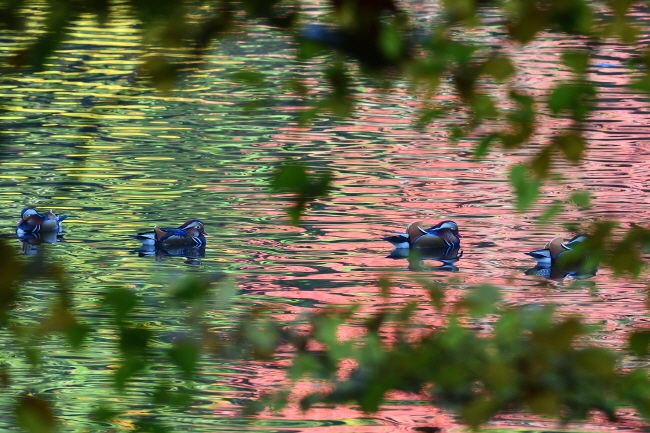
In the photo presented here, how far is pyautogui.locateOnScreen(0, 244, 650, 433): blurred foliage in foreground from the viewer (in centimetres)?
231

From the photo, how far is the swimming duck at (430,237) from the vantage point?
375 inches

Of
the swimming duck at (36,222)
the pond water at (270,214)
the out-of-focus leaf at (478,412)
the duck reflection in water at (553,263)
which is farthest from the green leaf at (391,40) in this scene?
the swimming duck at (36,222)

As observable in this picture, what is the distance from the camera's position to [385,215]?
10594mm

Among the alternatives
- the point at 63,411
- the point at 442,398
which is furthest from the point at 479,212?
the point at 442,398

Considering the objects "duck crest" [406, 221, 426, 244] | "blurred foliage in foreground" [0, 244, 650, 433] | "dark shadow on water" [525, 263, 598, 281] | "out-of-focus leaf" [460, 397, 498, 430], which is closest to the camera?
"blurred foliage in foreground" [0, 244, 650, 433]

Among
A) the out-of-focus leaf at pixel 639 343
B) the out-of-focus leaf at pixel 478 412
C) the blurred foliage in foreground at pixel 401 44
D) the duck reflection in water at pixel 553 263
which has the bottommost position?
the duck reflection in water at pixel 553 263

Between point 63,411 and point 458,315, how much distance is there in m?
4.19

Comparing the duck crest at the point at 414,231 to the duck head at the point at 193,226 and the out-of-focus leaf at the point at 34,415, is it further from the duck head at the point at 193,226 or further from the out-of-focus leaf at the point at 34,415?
the out-of-focus leaf at the point at 34,415

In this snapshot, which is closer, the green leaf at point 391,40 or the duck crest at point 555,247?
the green leaf at point 391,40

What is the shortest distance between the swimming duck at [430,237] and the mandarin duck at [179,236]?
1638 mm

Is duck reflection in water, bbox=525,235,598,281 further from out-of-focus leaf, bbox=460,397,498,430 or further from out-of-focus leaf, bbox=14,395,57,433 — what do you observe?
out-of-focus leaf, bbox=14,395,57,433

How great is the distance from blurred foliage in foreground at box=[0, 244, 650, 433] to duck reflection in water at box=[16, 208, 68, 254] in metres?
7.06

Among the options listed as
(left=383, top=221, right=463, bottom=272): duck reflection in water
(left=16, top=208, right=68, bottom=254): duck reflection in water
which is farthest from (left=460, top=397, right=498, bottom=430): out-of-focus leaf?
(left=16, top=208, right=68, bottom=254): duck reflection in water

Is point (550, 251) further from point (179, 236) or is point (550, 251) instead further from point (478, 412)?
point (478, 412)
